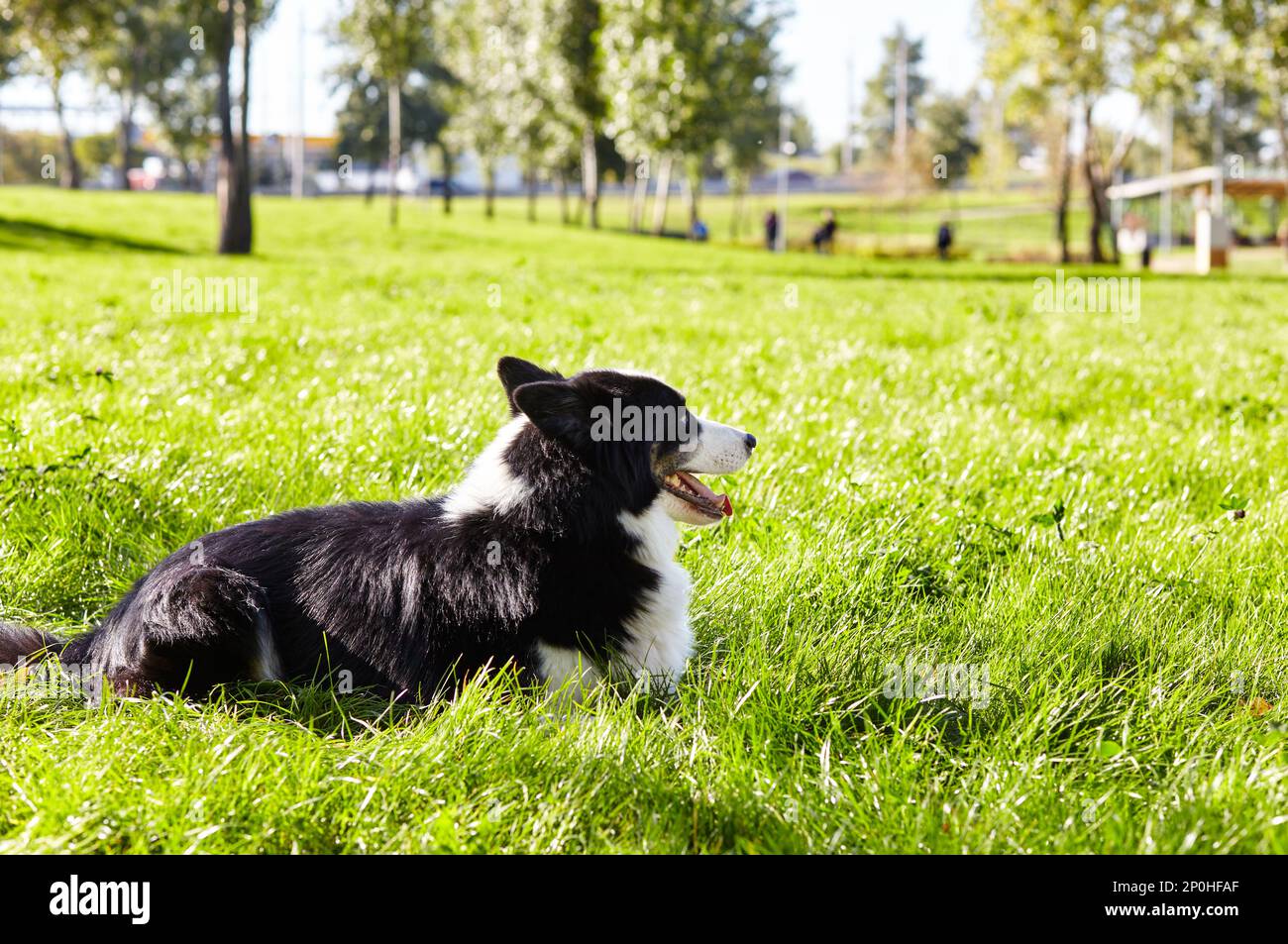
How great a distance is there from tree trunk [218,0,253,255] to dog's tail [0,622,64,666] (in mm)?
22754

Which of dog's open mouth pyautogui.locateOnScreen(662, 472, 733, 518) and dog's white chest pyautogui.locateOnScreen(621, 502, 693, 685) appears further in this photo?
dog's open mouth pyautogui.locateOnScreen(662, 472, 733, 518)

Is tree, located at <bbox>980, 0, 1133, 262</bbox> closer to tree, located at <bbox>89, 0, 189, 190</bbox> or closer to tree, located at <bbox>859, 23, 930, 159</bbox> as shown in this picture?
tree, located at <bbox>89, 0, 189, 190</bbox>

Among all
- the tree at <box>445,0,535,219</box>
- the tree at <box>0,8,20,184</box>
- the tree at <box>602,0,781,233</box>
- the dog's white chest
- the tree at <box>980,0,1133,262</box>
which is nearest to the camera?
the dog's white chest

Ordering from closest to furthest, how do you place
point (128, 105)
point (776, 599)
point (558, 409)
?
point (558, 409) → point (776, 599) → point (128, 105)

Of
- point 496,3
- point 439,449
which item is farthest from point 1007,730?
point 496,3

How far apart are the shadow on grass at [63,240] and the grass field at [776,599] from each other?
16377 millimetres

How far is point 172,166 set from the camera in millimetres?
98000

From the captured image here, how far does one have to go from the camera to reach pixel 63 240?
87.7ft

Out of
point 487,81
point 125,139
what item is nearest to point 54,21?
point 487,81

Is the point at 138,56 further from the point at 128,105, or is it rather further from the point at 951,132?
the point at 951,132

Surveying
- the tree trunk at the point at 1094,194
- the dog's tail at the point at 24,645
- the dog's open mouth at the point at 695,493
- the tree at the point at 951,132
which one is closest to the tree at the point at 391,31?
the tree trunk at the point at 1094,194

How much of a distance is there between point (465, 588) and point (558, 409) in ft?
2.15

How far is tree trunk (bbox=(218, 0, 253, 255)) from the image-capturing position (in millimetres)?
23814

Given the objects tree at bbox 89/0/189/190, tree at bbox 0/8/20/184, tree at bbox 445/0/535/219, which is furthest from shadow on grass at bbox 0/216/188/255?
tree at bbox 89/0/189/190
